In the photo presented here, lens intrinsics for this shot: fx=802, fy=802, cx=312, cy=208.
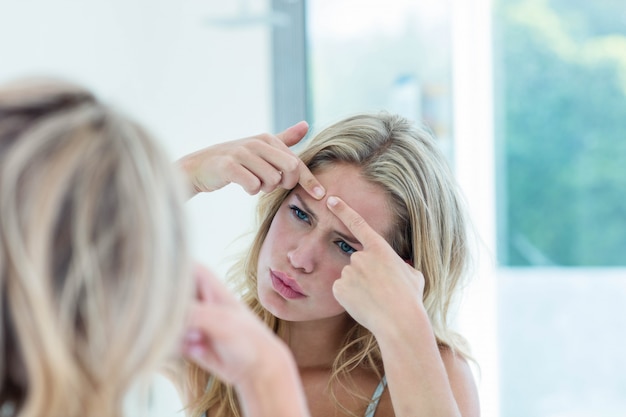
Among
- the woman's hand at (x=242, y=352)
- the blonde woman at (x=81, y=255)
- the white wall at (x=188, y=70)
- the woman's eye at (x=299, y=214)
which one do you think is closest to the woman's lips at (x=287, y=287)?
the woman's eye at (x=299, y=214)

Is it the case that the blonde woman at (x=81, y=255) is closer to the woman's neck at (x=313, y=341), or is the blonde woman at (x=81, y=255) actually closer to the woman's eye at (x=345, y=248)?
the woman's eye at (x=345, y=248)

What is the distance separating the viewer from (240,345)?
0.75 meters

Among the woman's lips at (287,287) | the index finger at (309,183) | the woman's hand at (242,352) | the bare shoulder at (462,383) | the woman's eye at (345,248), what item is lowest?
the bare shoulder at (462,383)

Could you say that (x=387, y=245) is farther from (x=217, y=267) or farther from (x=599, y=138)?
(x=599, y=138)

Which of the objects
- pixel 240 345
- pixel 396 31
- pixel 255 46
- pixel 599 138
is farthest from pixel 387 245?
pixel 599 138

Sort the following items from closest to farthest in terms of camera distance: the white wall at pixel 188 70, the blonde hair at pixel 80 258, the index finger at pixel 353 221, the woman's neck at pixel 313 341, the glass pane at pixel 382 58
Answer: the blonde hair at pixel 80 258 < the index finger at pixel 353 221 < the woman's neck at pixel 313 341 < the white wall at pixel 188 70 < the glass pane at pixel 382 58

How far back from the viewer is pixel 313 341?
4.84ft

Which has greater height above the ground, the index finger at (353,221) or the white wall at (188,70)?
the white wall at (188,70)

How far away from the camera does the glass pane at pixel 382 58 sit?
2.63 m

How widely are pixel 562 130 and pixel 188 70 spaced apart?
50.6 inches

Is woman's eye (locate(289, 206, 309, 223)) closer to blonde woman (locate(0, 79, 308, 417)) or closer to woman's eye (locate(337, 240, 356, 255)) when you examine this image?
woman's eye (locate(337, 240, 356, 255))

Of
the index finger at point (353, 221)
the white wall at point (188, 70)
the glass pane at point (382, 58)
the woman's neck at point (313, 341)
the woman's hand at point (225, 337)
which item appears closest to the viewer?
the woman's hand at point (225, 337)

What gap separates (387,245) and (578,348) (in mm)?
1840

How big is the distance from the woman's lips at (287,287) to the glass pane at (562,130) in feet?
5.51
